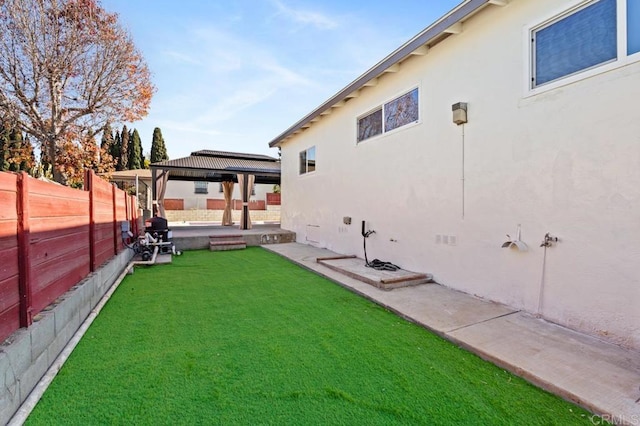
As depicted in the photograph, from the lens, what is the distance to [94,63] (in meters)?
9.64

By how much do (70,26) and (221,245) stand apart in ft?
25.7

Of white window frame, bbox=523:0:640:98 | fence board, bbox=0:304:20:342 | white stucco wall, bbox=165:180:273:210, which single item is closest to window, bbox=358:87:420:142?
white window frame, bbox=523:0:640:98

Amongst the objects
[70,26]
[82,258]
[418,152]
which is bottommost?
[82,258]

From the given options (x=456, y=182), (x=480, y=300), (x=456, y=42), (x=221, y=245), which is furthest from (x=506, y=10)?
(x=221, y=245)

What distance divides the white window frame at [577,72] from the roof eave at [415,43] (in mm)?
659

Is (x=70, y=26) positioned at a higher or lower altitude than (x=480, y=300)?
higher

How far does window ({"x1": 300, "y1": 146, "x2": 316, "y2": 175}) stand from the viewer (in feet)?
30.8

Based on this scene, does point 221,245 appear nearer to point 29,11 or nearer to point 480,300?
point 480,300

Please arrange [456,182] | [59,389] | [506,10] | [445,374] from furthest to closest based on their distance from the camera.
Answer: [456,182]
[506,10]
[445,374]
[59,389]

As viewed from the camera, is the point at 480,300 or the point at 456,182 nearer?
the point at 480,300

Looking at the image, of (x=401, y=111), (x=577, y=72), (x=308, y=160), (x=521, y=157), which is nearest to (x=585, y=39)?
(x=577, y=72)

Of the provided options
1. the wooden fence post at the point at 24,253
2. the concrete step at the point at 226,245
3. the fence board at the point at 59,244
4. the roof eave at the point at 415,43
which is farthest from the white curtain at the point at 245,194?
the wooden fence post at the point at 24,253

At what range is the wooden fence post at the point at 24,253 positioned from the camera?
6.88 ft

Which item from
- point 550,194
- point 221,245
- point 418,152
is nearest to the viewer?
point 550,194
